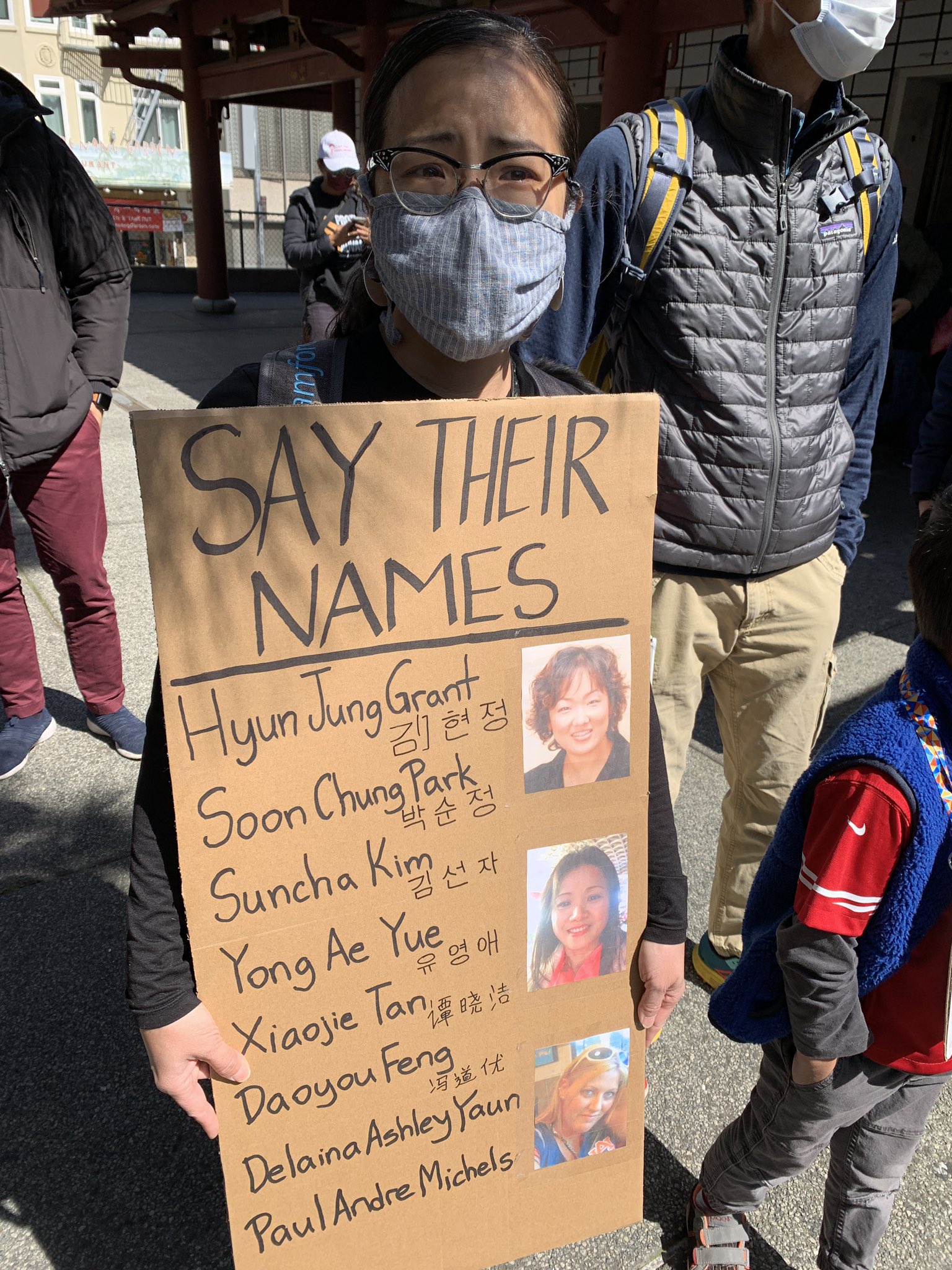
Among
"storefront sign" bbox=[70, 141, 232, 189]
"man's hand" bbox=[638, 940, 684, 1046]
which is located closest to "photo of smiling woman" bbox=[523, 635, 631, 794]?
"man's hand" bbox=[638, 940, 684, 1046]

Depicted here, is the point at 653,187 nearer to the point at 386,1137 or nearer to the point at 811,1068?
the point at 811,1068

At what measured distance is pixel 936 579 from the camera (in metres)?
1.44

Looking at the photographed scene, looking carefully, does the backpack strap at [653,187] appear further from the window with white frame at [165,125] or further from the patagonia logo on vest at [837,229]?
the window with white frame at [165,125]

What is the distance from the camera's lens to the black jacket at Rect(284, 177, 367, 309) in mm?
5898

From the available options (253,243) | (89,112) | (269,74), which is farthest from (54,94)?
(269,74)

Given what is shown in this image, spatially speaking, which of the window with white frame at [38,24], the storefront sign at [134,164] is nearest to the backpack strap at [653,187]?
the storefront sign at [134,164]

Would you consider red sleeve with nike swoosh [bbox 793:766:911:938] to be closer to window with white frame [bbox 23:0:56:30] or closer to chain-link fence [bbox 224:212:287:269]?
chain-link fence [bbox 224:212:287:269]

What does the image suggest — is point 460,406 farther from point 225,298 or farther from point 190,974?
point 225,298

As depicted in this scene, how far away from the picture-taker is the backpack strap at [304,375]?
1152 mm

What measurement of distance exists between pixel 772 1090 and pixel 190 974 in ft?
3.28

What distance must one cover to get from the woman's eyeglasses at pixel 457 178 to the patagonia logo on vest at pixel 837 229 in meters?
0.84

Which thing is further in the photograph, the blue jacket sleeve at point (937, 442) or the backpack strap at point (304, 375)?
the blue jacket sleeve at point (937, 442)

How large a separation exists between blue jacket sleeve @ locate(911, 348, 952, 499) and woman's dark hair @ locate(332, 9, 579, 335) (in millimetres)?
2539

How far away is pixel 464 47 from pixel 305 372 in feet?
1.40
